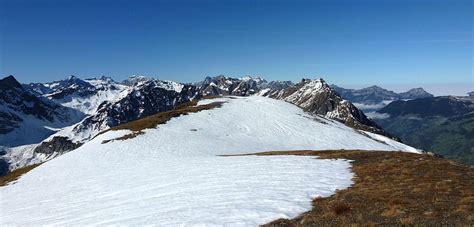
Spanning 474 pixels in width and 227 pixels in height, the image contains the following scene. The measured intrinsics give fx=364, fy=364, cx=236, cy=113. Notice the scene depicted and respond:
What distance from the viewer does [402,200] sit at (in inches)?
866

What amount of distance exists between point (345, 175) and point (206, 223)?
16.2 m

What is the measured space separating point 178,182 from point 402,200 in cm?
2017

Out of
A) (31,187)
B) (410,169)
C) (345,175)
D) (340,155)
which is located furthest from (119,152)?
(410,169)

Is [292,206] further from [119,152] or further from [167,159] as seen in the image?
[119,152]

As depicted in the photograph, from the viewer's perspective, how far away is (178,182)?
3472 centimetres

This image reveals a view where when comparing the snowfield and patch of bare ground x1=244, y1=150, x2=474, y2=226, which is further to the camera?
the snowfield

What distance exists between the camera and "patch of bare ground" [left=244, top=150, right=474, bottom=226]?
19.0 metres

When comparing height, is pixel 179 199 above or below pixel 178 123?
below

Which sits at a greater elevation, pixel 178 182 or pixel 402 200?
pixel 402 200

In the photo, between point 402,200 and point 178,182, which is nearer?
point 402,200

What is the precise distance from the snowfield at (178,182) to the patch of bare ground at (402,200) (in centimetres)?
148

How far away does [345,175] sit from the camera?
32.3m

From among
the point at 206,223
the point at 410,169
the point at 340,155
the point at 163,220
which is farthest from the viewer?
the point at 340,155

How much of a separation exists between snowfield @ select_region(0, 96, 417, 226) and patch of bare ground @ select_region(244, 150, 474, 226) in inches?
58.1
